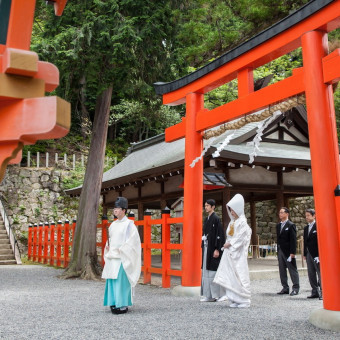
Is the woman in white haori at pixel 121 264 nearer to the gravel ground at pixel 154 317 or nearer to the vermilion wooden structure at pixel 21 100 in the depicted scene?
the gravel ground at pixel 154 317

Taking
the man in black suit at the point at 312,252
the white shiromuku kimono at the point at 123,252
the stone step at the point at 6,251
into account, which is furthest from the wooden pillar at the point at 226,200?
the stone step at the point at 6,251

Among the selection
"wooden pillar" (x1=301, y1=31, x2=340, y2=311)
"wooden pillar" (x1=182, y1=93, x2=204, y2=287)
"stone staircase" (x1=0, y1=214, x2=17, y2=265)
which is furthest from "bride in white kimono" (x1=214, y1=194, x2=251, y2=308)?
"stone staircase" (x1=0, y1=214, x2=17, y2=265)

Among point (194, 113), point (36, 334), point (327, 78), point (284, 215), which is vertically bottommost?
point (36, 334)

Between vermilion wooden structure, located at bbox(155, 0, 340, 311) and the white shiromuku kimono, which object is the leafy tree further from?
the white shiromuku kimono

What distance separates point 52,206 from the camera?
63.9 ft

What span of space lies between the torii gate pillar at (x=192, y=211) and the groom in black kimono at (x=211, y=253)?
259 millimetres

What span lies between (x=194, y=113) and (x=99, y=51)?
2729 mm

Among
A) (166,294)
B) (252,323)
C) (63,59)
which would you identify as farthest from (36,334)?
(63,59)

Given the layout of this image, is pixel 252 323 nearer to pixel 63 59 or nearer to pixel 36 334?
pixel 36 334

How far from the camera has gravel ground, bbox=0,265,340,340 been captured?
430cm

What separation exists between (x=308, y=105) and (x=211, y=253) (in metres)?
2.93

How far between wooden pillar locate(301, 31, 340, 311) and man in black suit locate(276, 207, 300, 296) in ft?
8.12

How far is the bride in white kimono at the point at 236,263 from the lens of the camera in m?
5.87

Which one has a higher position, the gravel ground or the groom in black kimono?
the groom in black kimono
